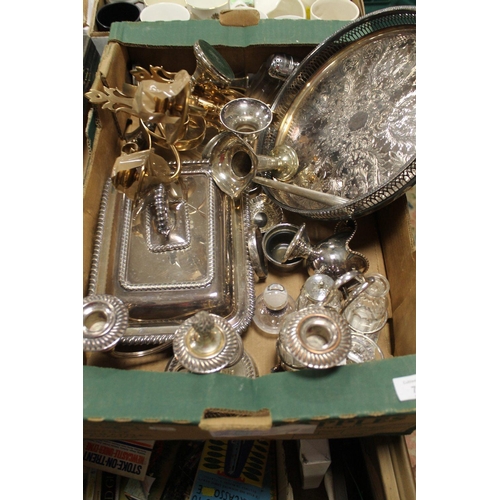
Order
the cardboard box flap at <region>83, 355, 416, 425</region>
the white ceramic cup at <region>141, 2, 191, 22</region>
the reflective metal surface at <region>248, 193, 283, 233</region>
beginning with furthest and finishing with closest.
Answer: the white ceramic cup at <region>141, 2, 191, 22</region>
the reflective metal surface at <region>248, 193, 283, 233</region>
the cardboard box flap at <region>83, 355, 416, 425</region>

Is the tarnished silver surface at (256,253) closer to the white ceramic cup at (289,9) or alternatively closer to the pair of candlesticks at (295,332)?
the pair of candlesticks at (295,332)

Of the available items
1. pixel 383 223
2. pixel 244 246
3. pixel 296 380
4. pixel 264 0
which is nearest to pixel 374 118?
pixel 383 223

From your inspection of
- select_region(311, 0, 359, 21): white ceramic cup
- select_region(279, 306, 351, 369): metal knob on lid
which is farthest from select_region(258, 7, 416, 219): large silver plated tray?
select_region(311, 0, 359, 21): white ceramic cup

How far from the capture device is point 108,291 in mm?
866

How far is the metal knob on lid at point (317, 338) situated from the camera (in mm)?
613

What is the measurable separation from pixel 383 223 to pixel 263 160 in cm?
38

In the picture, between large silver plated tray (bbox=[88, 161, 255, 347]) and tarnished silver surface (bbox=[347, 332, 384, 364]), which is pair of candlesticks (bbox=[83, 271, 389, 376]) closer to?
tarnished silver surface (bbox=[347, 332, 384, 364])

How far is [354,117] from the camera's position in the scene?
0.97 meters

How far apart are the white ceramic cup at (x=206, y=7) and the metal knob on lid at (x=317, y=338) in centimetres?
128

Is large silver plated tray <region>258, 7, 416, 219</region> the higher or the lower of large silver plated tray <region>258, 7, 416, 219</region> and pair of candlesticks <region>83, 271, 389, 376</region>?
the higher

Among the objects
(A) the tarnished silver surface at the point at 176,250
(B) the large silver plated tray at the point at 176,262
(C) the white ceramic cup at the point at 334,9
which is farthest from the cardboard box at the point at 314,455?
(C) the white ceramic cup at the point at 334,9

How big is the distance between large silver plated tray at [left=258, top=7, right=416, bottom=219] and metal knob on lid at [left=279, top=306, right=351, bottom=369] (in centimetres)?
29

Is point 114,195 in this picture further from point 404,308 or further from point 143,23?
point 404,308

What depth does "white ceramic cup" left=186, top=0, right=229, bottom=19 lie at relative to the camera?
1.43 meters
